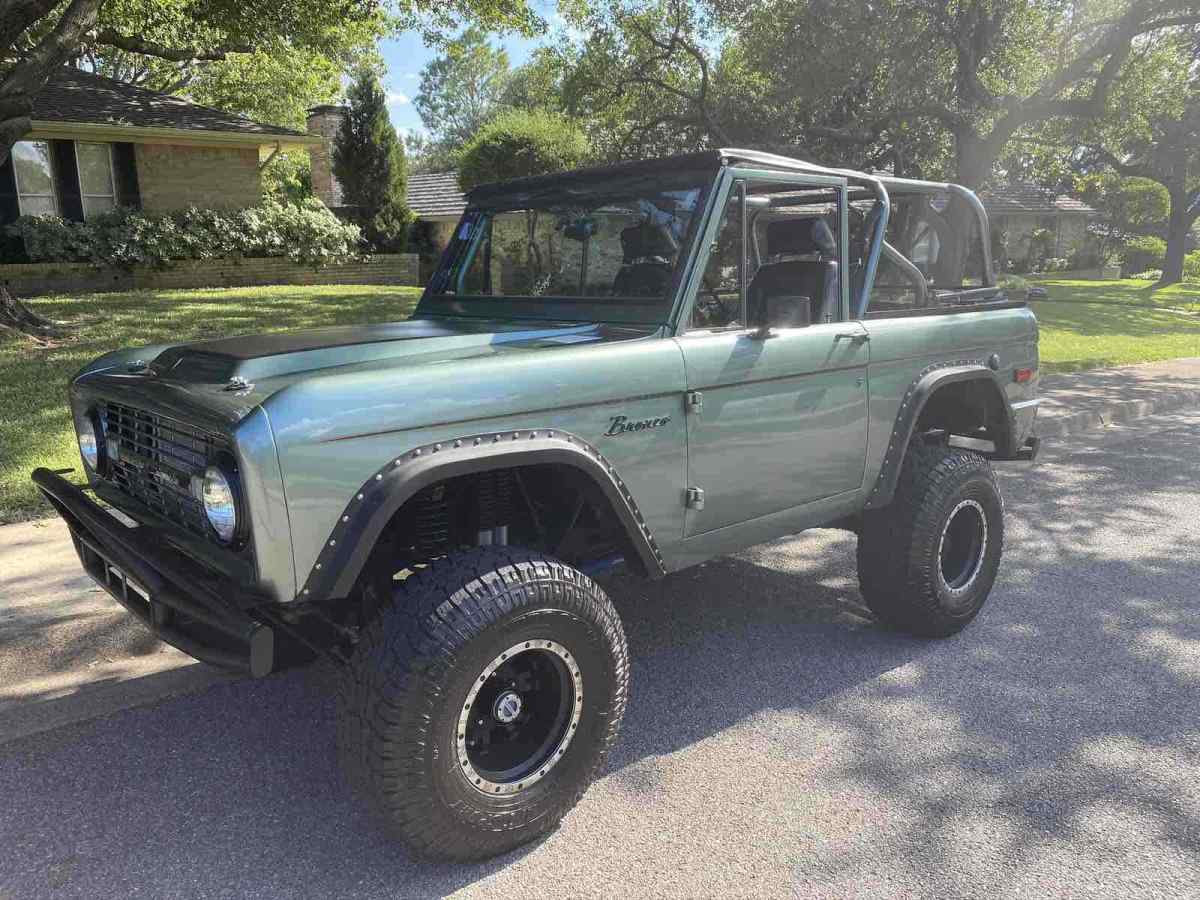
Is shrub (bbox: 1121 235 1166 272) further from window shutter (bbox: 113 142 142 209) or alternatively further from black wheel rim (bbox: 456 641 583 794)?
black wheel rim (bbox: 456 641 583 794)

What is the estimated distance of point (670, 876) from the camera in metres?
2.54

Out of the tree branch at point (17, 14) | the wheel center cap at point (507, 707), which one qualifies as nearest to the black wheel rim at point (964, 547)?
the wheel center cap at point (507, 707)

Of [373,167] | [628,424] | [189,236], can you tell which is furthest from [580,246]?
[373,167]

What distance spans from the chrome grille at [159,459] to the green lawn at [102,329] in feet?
9.91

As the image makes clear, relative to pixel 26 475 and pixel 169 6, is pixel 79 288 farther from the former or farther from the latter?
pixel 26 475

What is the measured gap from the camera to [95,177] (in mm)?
18438

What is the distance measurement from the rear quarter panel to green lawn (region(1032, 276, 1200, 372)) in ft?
26.6

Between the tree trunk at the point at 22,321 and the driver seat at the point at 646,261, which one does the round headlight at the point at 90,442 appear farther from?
the tree trunk at the point at 22,321

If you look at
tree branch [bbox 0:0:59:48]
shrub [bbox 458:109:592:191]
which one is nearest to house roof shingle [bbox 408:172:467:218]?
shrub [bbox 458:109:592:191]

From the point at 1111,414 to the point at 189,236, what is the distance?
51.4 feet

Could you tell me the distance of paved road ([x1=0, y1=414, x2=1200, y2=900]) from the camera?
2.54 metres

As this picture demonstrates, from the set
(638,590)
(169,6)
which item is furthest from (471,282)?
(169,6)

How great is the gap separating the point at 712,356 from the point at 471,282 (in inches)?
57.0

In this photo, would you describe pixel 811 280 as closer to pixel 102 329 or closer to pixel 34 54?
pixel 102 329
